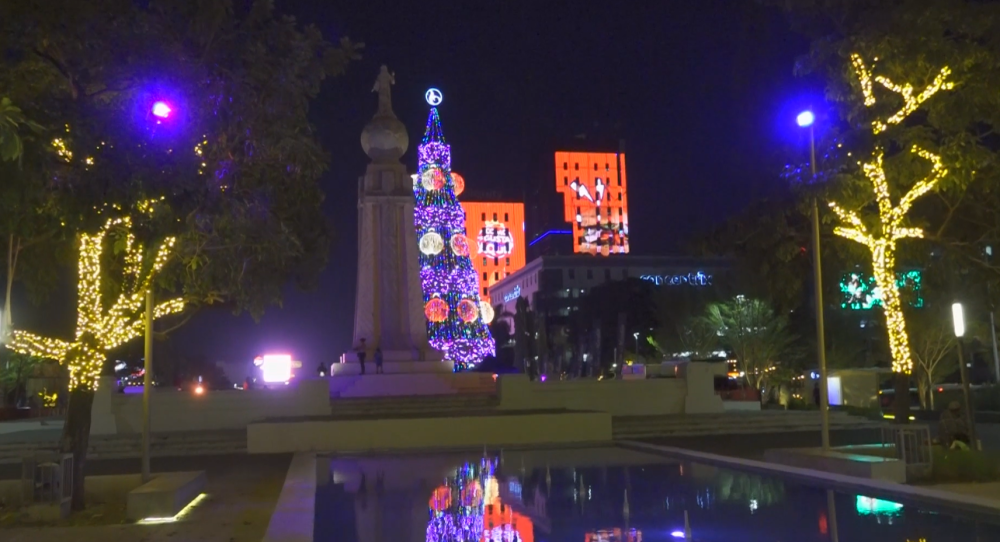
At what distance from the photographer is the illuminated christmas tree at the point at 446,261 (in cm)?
5803

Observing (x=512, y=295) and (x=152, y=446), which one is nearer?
(x=152, y=446)

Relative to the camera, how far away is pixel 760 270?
21047 mm

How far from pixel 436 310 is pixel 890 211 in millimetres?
38757

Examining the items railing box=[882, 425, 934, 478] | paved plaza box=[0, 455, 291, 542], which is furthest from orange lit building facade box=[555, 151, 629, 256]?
railing box=[882, 425, 934, 478]

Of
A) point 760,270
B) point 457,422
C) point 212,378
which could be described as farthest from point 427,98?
point 760,270

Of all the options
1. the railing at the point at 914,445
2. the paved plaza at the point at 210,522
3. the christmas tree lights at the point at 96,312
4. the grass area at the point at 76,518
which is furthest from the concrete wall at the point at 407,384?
the grass area at the point at 76,518

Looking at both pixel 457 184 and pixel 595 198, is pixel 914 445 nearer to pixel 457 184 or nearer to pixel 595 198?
pixel 457 184

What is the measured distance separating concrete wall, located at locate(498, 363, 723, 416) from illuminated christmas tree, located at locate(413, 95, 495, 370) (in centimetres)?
2466

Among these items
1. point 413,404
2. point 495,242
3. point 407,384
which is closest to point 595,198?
point 495,242

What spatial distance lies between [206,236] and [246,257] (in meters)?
1.32

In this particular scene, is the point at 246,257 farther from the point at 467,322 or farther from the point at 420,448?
the point at 467,322

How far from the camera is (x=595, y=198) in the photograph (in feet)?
542

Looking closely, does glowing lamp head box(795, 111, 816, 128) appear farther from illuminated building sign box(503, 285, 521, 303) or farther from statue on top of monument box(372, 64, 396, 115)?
illuminated building sign box(503, 285, 521, 303)

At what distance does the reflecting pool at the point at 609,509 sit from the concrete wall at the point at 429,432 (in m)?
5.69
